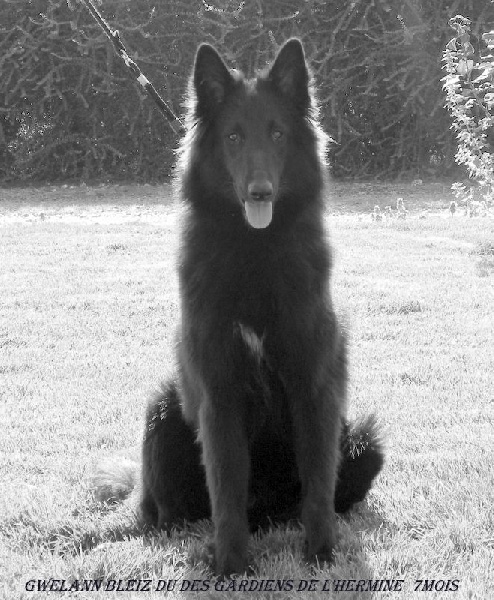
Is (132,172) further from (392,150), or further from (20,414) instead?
(20,414)

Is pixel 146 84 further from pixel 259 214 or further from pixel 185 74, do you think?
pixel 185 74

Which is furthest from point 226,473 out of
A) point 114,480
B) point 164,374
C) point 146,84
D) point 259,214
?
point 146,84

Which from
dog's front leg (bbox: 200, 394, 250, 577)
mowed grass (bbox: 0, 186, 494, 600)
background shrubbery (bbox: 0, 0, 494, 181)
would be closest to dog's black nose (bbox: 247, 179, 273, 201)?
mowed grass (bbox: 0, 186, 494, 600)

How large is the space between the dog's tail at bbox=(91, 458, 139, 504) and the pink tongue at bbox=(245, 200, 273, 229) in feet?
4.20

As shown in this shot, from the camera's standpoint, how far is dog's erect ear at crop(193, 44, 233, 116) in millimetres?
3053

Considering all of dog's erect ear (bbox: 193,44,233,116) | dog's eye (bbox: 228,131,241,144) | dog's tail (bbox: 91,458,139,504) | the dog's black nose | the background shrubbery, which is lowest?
dog's tail (bbox: 91,458,139,504)

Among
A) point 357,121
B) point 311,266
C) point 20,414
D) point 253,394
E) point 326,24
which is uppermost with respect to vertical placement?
point 326,24

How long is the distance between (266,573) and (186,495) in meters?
0.60

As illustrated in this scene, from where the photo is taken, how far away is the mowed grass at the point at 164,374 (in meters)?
2.75

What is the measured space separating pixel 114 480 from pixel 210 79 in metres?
1.77

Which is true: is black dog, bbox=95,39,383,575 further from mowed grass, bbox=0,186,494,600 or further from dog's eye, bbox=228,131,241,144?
mowed grass, bbox=0,186,494,600

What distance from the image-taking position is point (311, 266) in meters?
2.92

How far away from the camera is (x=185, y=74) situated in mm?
14227

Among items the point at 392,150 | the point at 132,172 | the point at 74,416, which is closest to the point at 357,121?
the point at 392,150
